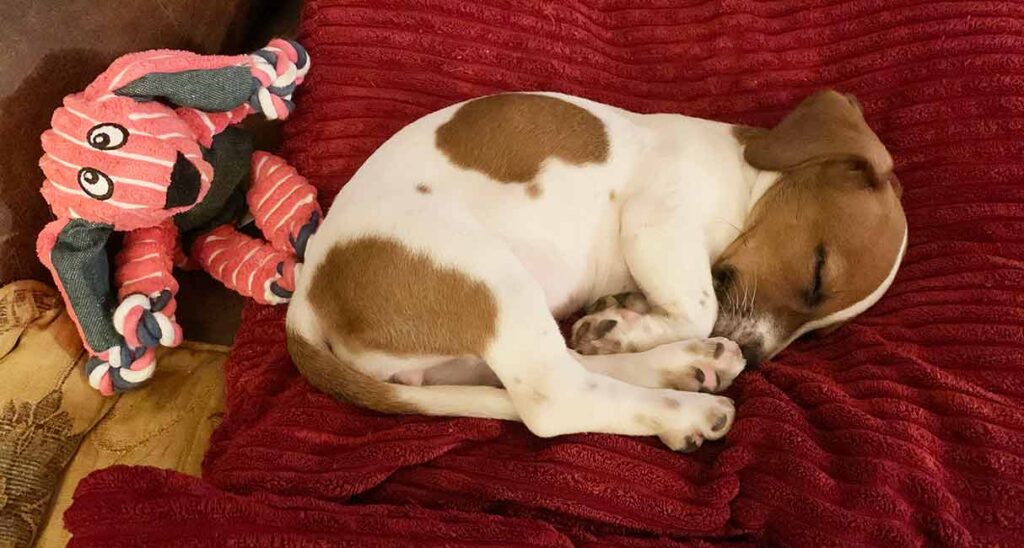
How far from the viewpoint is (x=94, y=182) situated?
1.92 meters

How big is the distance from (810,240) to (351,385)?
120 centimetres

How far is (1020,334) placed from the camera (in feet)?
6.37

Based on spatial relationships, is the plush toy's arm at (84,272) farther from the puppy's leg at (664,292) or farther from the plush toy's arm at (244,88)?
the puppy's leg at (664,292)

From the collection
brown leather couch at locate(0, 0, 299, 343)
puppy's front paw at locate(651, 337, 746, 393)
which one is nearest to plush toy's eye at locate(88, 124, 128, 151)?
brown leather couch at locate(0, 0, 299, 343)

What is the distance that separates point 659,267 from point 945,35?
Answer: 1246mm

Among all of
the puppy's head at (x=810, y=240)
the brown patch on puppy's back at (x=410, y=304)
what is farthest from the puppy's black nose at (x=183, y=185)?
the puppy's head at (x=810, y=240)

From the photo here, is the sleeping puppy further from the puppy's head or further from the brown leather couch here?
the brown leather couch

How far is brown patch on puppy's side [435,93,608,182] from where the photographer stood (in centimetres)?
211

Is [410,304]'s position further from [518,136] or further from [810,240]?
[810,240]

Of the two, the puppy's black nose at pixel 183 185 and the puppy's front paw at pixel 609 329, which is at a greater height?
the puppy's black nose at pixel 183 185

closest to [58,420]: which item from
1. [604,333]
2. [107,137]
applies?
[107,137]

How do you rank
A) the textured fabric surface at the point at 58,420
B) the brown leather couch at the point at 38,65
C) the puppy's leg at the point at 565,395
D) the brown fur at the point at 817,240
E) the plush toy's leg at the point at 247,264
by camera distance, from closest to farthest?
the puppy's leg at the point at 565,395 < the textured fabric surface at the point at 58,420 < the brown leather couch at the point at 38,65 < the brown fur at the point at 817,240 < the plush toy's leg at the point at 247,264

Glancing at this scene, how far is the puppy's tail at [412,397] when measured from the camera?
1.84m

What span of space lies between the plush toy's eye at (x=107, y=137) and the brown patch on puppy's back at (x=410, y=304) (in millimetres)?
600
